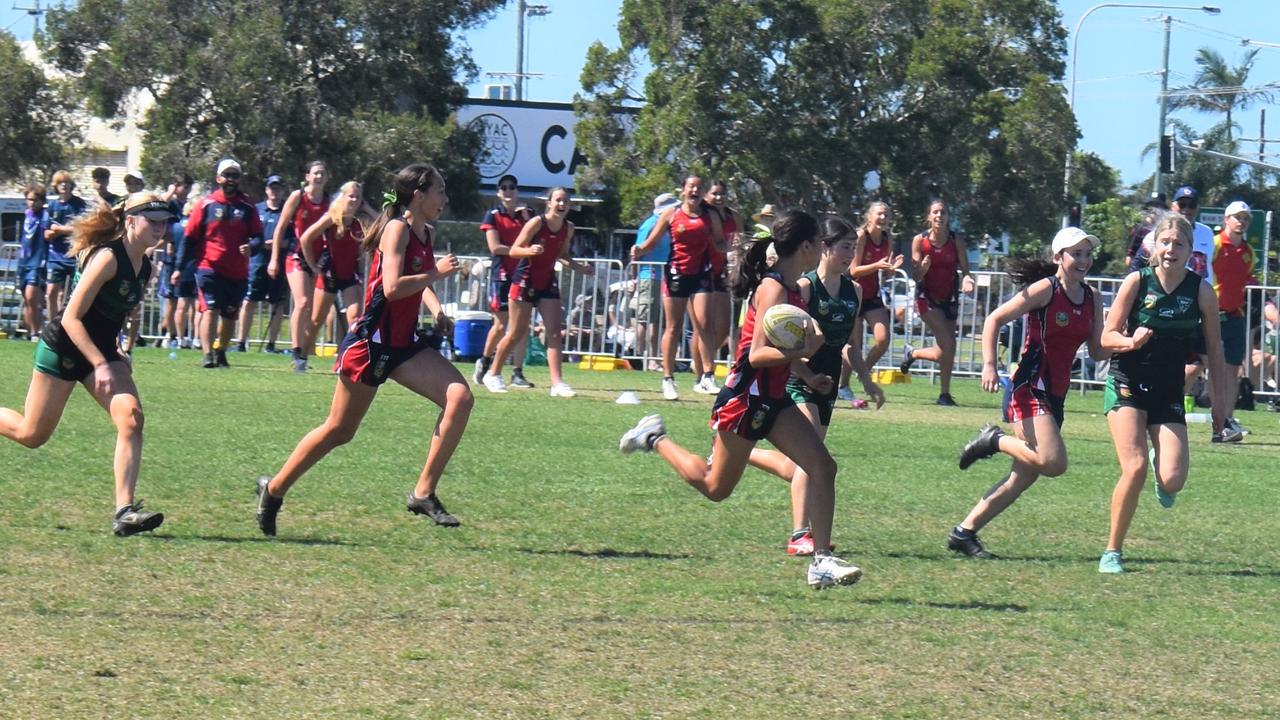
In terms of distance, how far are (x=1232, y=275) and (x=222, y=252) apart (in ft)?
31.8

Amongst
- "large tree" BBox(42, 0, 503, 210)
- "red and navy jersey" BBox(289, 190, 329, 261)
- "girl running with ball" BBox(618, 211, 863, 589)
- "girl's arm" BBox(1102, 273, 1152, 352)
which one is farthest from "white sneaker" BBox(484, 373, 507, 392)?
"large tree" BBox(42, 0, 503, 210)

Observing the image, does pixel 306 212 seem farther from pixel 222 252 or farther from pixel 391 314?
pixel 391 314

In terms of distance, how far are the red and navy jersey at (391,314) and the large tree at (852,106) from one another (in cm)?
3918

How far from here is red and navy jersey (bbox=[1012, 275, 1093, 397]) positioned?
8.97 meters

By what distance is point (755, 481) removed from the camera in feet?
38.0

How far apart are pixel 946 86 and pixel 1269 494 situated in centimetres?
3694

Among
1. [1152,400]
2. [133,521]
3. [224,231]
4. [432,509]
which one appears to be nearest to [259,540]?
[133,521]

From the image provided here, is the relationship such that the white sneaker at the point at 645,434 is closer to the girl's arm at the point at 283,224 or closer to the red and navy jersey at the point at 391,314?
the red and navy jersey at the point at 391,314

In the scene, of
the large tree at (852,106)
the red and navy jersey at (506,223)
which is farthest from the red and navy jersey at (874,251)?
the large tree at (852,106)

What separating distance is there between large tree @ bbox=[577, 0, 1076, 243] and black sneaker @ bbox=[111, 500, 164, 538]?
39995 millimetres

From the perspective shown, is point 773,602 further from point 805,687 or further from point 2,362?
point 2,362

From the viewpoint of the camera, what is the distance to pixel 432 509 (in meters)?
9.16

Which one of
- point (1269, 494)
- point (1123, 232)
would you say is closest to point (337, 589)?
point (1269, 494)

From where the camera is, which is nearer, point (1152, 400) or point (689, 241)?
point (1152, 400)
